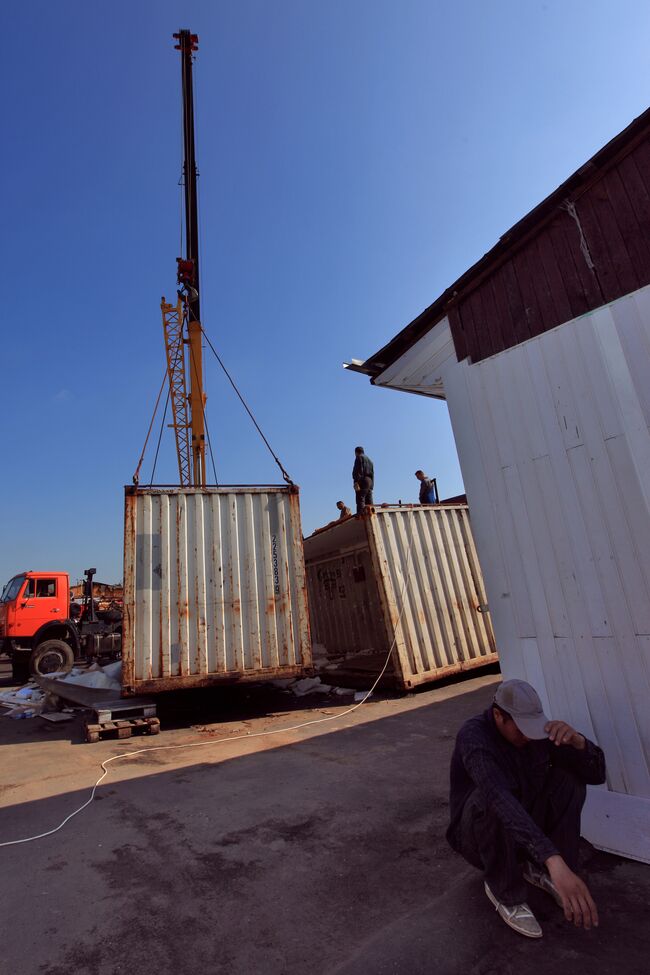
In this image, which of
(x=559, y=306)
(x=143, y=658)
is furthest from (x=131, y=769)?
(x=559, y=306)

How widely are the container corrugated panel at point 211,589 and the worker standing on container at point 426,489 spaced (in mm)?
4952

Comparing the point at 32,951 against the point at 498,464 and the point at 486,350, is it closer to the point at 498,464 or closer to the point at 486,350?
the point at 498,464

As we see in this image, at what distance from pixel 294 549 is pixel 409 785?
3.94 metres

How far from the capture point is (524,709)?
7.48 ft

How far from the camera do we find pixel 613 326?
2.91 meters

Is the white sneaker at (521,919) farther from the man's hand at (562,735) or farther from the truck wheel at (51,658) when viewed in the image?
the truck wheel at (51,658)

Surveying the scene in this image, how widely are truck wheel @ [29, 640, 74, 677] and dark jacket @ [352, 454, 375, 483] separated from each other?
832 cm

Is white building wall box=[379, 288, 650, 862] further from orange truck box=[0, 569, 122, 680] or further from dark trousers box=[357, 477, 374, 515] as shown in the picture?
orange truck box=[0, 569, 122, 680]

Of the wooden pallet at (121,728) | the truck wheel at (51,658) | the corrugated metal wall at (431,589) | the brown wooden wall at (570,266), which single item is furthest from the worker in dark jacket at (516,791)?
the truck wheel at (51,658)

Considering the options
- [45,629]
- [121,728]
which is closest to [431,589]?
[121,728]

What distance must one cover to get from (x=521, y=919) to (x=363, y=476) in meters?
9.23

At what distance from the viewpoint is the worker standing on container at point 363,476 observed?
432 inches

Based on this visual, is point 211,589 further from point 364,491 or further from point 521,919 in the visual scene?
point 521,919

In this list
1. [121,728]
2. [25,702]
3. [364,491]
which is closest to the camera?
[121,728]
